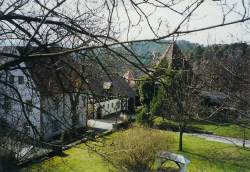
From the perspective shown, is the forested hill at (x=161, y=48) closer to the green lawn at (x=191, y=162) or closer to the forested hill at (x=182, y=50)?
the forested hill at (x=182, y=50)

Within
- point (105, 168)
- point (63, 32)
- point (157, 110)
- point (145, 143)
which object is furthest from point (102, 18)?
point (157, 110)

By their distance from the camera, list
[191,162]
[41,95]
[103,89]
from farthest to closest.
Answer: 1. [191,162]
2. [103,89]
3. [41,95]

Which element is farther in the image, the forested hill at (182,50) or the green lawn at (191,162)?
the green lawn at (191,162)

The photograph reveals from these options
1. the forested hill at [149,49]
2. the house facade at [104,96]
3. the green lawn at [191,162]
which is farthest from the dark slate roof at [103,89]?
the green lawn at [191,162]

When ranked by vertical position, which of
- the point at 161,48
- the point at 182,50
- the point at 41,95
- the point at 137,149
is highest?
the point at 182,50

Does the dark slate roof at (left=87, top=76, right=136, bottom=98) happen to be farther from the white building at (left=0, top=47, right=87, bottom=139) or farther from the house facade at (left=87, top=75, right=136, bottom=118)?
the white building at (left=0, top=47, right=87, bottom=139)

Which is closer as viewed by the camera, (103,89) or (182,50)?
(182,50)

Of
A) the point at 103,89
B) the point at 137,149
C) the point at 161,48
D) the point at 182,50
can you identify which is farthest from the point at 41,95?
the point at 137,149

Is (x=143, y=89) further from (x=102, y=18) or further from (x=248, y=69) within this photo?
(x=102, y=18)

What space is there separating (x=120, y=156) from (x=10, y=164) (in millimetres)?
3692

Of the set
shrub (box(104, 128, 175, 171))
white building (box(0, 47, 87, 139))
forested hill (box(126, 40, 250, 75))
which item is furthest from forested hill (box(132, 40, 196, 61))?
shrub (box(104, 128, 175, 171))

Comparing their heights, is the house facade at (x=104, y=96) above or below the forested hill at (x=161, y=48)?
below

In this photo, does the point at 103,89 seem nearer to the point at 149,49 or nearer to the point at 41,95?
the point at 41,95

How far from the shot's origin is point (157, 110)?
17.0 meters
